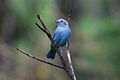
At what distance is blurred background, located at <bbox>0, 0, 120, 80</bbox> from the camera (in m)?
5.86

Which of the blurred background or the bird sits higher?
the bird

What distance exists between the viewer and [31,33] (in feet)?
20.2

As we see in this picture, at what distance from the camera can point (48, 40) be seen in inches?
236

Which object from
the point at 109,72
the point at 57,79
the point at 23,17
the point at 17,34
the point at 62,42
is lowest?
the point at 109,72

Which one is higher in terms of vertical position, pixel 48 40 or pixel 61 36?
pixel 61 36

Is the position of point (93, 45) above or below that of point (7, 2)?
below

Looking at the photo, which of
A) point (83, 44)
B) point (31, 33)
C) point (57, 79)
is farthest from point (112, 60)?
point (31, 33)

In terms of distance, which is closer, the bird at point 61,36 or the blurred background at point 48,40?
the bird at point 61,36

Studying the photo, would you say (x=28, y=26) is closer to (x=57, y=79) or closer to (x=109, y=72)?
(x=57, y=79)

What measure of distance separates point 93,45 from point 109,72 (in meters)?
0.66

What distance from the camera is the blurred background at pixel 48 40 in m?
5.86

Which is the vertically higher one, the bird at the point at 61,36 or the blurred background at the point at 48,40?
the bird at the point at 61,36

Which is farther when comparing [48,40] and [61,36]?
[48,40]

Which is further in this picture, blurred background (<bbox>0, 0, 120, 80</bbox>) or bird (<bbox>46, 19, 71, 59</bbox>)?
blurred background (<bbox>0, 0, 120, 80</bbox>)
